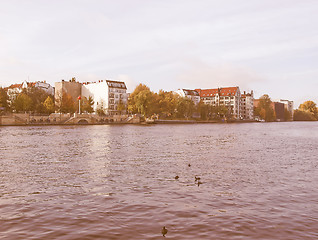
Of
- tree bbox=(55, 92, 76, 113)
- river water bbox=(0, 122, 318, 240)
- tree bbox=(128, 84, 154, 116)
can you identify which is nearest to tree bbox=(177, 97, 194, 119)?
tree bbox=(128, 84, 154, 116)

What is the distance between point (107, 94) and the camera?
517ft

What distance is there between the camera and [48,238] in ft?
29.6

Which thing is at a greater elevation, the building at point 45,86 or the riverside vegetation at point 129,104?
the building at point 45,86

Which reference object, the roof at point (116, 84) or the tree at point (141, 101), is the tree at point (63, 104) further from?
the tree at point (141, 101)

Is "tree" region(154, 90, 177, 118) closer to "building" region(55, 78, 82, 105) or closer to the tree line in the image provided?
the tree line

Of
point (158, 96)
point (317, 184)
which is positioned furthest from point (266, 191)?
point (158, 96)

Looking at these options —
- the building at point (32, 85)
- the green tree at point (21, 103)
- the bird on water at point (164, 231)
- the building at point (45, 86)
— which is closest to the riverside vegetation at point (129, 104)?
the green tree at point (21, 103)

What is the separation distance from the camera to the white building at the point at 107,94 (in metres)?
158

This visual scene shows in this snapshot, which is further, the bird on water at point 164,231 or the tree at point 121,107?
the tree at point 121,107

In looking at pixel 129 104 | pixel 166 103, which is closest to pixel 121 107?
pixel 129 104

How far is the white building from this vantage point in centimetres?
15800

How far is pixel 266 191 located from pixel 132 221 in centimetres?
804

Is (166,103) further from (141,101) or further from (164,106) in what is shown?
(141,101)

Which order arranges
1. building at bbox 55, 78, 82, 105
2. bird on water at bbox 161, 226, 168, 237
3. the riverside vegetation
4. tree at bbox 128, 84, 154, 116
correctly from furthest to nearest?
building at bbox 55, 78, 82, 105 → tree at bbox 128, 84, 154, 116 → the riverside vegetation → bird on water at bbox 161, 226, 168, 237
